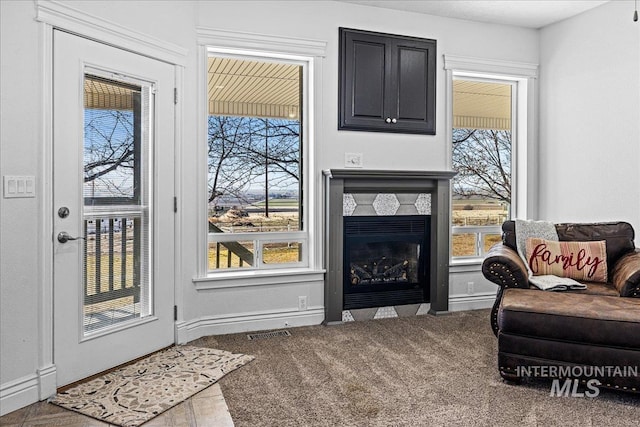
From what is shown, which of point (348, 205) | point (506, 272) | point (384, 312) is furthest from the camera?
point (384, 312)

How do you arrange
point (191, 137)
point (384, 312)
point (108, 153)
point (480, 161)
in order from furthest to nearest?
point (480, 161)
point (384, 312)
point (191, 137)
point (108, 153)

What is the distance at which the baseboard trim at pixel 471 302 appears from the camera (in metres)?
4.56

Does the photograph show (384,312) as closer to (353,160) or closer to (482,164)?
(353,160)

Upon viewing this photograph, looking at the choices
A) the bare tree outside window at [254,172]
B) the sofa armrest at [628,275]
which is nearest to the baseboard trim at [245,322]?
the bare tree outside window at [254,172]

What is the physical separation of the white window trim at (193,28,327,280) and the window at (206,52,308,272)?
2.0 inches

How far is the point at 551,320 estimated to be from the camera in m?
2.61

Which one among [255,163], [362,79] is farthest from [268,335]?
[362,79]

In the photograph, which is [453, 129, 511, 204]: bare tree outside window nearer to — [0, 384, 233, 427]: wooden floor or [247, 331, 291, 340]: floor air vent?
[247, 331, 291, 340]: floor air vent

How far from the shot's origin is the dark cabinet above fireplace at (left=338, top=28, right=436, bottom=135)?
165 inches

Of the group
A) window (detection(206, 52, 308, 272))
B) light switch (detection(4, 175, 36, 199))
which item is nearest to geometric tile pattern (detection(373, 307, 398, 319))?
window (detection(206, 52, 308, 272))

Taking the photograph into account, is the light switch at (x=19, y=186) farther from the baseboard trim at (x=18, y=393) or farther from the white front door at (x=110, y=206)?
the baseboard trim at (x=18, y=393)

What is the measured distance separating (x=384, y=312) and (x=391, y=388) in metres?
1.59

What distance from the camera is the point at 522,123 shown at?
489 cm

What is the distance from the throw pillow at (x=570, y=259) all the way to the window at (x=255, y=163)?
1.81 metres
